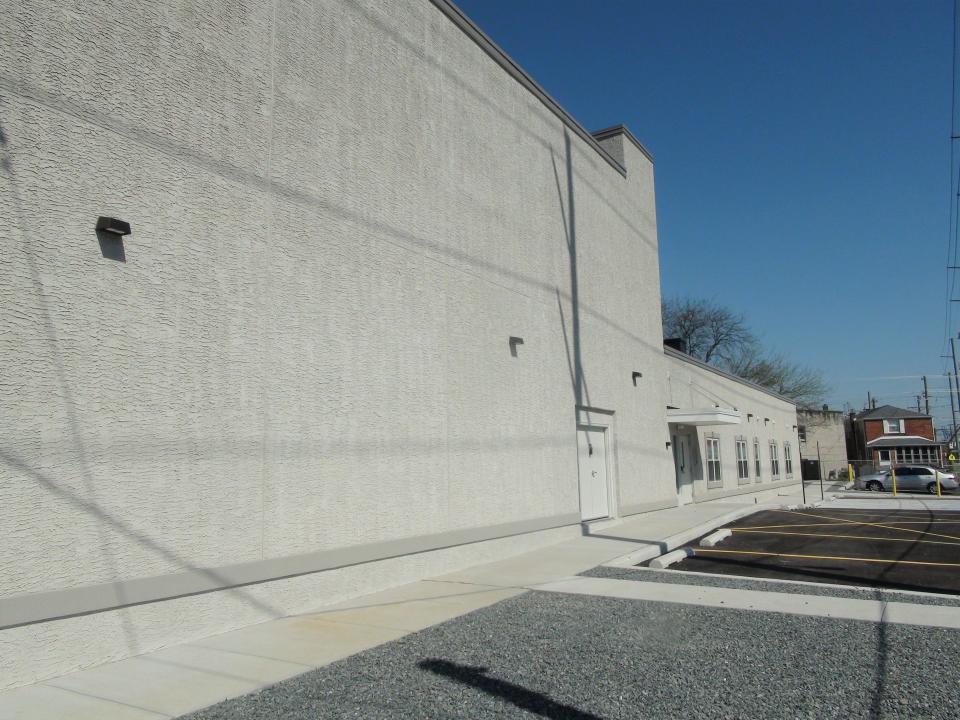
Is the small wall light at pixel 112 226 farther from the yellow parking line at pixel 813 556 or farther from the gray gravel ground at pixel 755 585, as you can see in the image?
the yellow parking line at pixel 813 556

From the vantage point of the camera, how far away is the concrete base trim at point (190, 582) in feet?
18.2

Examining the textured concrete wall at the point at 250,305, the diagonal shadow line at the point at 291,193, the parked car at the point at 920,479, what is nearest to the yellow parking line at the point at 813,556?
the textured concrete wall at the point at 250,305

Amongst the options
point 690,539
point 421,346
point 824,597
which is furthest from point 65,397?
point 690,539

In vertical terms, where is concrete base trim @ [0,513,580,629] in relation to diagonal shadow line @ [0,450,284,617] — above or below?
below

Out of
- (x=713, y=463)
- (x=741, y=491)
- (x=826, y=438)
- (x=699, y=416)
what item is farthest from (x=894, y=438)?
(x=699, y=416)

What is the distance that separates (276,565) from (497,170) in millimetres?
8016

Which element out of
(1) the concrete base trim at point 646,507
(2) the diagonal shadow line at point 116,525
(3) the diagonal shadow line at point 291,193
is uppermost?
(3) the diagonal shadow line at point 291,193

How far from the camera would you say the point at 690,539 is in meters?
14.4

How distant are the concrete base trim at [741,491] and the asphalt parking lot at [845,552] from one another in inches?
223

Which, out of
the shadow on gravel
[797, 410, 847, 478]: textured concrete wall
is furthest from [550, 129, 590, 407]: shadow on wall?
[797, 410, 847, 478]: textured concrete wall

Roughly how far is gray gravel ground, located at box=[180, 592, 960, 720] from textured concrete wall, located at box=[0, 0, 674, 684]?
6.65 ft

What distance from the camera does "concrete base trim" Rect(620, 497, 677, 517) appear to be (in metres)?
16.7

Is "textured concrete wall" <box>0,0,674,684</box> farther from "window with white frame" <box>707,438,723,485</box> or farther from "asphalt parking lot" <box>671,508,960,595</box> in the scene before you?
"window with white frame" <box>707,438,723,485</box>

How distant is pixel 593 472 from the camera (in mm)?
15555
